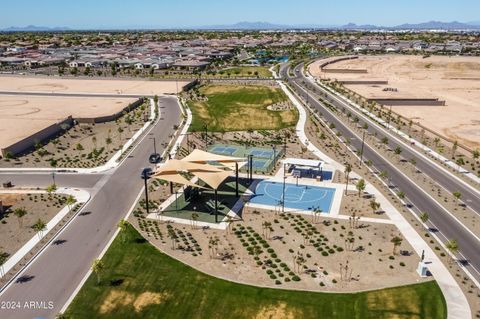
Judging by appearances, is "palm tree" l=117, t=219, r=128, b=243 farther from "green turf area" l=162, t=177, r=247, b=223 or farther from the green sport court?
the green sport court

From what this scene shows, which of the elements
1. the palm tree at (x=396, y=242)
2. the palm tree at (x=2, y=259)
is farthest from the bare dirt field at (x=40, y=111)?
the palm tree at (x=396, y=242)

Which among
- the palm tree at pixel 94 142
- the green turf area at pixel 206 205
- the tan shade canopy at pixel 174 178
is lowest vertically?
the green turf area at pixel 206 205

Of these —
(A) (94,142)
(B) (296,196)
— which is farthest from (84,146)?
(B) (296,196)

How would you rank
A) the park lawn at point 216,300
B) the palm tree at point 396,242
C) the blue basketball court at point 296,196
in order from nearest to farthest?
the park lawn at point 216,300
the palm tree at point 396,242
the blue basketball court at point 296,196

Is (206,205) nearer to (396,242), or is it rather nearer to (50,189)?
(50,189)

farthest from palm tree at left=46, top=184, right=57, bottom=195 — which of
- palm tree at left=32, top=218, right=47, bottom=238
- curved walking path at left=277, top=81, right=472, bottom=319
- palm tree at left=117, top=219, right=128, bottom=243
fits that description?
curved walking path at left=277, top=81, right=472, bottom=319

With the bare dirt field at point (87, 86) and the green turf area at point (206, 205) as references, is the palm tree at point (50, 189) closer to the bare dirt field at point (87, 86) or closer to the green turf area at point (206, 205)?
the green turf area at point (206, 205)

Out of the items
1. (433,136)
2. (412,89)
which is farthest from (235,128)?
(412,89)
